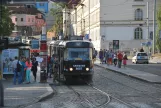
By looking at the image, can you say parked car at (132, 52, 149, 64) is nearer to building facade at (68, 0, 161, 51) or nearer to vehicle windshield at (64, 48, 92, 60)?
building facade at (68, 0, 161, 51)

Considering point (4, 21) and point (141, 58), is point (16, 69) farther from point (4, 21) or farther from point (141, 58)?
point (141, 58)

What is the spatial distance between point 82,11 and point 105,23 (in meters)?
26.3

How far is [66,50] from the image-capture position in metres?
28.9

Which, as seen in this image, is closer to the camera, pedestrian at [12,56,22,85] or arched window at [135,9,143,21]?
pedestrian at [12,56,22,85]

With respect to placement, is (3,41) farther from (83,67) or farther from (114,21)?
(114,21)

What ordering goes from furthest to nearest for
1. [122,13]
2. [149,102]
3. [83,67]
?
[122,13] → [83,67] → [149,102]

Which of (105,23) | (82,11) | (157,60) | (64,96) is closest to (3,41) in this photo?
(64,96)

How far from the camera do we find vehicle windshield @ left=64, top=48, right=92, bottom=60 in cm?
2881

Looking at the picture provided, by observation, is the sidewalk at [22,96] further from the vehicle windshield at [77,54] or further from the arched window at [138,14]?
the arched window at [138,14]

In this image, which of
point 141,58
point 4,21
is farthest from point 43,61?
point 141,58

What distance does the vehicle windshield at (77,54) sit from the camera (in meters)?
28.8

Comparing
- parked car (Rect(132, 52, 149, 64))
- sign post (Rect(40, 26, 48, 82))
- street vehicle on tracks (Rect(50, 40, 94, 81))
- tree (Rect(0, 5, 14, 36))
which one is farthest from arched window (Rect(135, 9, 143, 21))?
sign post (Rect(40, 26, 48, 82))

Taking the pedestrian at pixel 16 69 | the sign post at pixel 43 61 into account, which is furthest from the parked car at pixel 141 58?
the pedestrian at pixel 16 69

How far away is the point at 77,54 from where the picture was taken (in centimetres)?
2895
